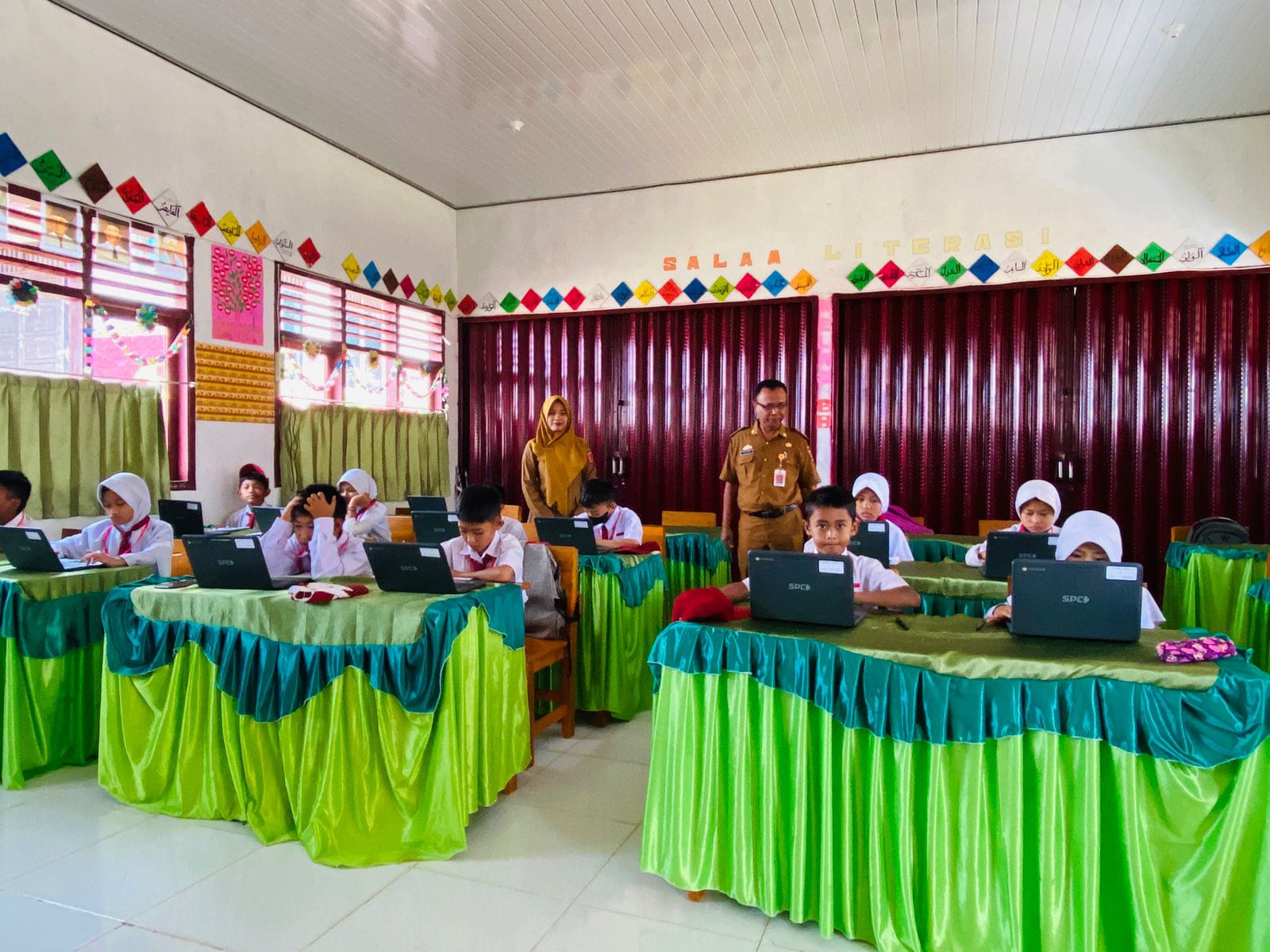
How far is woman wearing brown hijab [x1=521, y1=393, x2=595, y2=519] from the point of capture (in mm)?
5777

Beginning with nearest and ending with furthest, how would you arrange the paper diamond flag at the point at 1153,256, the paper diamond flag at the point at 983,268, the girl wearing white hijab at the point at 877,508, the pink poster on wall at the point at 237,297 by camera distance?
the girl wearing white hijab at the point at 877,508 < the pink poster on wall at the point at 237,297 < the paper diamond flag at the point at 1153,256 < the paper diamond flag at the point at 983,268

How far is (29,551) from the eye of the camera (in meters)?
3.15

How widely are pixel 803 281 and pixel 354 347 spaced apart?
369 centimetres

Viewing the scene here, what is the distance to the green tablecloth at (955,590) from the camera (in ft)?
10.1

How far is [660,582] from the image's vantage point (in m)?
4.14

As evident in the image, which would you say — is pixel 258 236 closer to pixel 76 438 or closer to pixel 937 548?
pixel 76 438

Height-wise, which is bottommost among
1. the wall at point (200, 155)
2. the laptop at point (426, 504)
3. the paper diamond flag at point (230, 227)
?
the laptop at point (426, 504)

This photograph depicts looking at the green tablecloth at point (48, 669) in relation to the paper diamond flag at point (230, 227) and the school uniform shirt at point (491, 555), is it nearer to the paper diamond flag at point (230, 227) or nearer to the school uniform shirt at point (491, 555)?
the school uniform shirt at point (491, 555)

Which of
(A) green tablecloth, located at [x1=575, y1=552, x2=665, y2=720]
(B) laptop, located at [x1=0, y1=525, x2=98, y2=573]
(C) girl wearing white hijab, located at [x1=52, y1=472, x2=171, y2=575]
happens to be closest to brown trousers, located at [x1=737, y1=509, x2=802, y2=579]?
(A) green tablecloth, located at [x1=575, y1=552, x2=665, y2=720]

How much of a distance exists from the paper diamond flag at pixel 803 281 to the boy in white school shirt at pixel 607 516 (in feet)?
9.29

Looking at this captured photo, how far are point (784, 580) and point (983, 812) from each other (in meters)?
0.73

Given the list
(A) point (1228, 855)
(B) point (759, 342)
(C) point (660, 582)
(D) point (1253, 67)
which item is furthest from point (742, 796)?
(D) point (1253, 67)

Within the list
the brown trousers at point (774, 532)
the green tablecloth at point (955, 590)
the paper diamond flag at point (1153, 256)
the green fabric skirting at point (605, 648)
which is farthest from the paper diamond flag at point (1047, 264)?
the green fabric skirting at point (605, 648)

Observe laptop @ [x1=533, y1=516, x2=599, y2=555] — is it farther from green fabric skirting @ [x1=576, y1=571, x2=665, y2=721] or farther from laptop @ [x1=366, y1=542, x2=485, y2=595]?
laptop @ [x1=366, y1=542, x2=485, y2=595]
